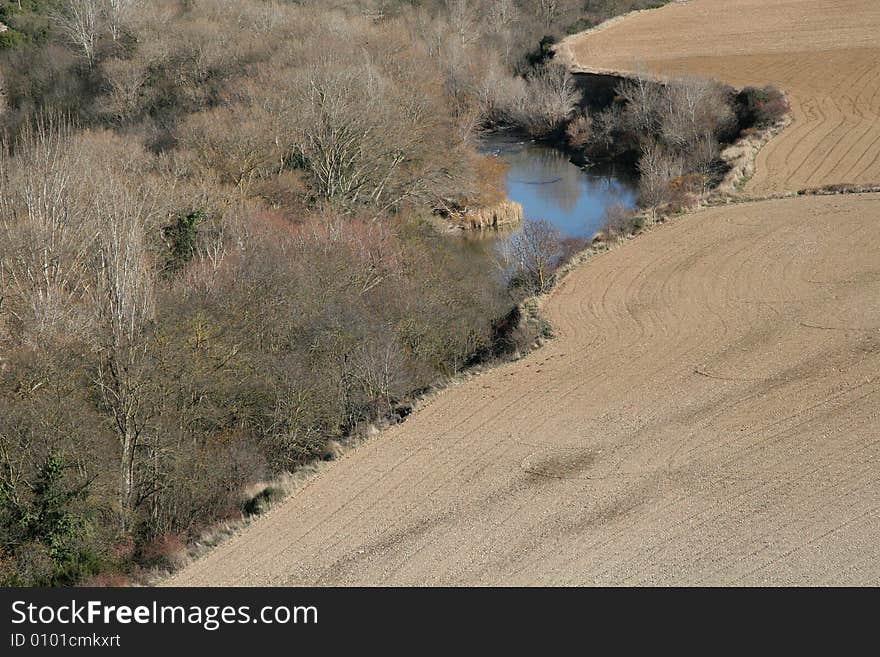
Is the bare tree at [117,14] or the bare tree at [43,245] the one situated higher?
the bare tree at [117,14]

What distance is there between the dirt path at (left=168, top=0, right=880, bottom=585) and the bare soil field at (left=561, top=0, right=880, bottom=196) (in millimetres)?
12482

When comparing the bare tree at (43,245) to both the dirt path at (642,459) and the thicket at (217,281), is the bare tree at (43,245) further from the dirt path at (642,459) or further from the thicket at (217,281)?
the dirt path at (642,459)

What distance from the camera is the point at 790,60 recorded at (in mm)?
60781

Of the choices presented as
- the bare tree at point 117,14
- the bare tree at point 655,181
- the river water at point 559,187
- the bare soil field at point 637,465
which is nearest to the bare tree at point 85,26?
the bare tree at point 117,14

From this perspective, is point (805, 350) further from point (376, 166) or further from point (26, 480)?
point (376, 166)

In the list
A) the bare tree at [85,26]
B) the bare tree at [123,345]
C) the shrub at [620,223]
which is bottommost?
the shrub at [620,223]

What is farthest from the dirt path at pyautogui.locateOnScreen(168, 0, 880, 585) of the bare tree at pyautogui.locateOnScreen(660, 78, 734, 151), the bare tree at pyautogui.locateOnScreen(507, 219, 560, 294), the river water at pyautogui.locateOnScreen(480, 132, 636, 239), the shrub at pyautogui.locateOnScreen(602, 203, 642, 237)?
the bare tree at pyautogui.locateOnScreen(660, 78, 734, 151)

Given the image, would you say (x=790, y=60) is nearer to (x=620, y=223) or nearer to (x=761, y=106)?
(x=761, y=106)

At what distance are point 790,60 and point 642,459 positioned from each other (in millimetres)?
45511

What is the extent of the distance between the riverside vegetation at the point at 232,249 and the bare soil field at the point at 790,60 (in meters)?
3.32

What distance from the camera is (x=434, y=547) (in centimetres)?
1873

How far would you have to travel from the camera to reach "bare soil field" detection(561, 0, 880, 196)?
44188 mm

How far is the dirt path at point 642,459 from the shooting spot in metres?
18.1

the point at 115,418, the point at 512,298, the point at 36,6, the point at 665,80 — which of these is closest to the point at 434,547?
the point at 115,418
